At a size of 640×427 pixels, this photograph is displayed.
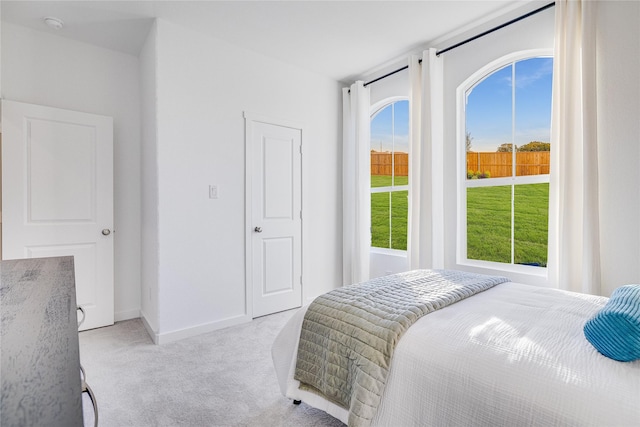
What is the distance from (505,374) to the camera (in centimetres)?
102

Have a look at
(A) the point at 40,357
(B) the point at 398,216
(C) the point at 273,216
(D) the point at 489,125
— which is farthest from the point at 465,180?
(A) the point at 40,357

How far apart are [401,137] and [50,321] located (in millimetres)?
3917

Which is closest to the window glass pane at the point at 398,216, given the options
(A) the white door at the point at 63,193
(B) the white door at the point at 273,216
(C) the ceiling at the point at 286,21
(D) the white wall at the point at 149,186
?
(B) the white door at the point at 273,216

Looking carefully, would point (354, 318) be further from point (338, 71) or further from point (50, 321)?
point (338, 71)

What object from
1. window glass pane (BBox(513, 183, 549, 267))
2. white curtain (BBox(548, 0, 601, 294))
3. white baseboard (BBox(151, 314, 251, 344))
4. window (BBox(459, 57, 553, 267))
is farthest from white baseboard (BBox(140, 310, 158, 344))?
window glass pane (BBox(513, 183, 549, 267))

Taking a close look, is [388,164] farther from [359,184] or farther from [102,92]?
[102,92]

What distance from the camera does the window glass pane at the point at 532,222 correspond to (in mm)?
3461

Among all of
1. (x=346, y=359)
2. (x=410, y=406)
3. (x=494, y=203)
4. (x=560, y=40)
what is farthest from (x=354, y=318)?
(x=494, y=203)

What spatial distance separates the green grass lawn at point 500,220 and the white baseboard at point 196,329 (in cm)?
204

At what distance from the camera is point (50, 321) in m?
0.71

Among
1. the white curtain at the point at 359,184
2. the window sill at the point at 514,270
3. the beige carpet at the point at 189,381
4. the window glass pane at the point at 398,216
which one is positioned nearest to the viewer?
the beige carpet at the point at 189,381

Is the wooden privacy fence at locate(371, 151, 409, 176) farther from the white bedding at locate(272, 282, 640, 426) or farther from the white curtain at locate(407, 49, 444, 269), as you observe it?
the white bedding at locate(272, 282, 640, 426)

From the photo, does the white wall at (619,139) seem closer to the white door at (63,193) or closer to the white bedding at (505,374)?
the white bedding at (505,374)

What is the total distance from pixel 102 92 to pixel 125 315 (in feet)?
7.41
